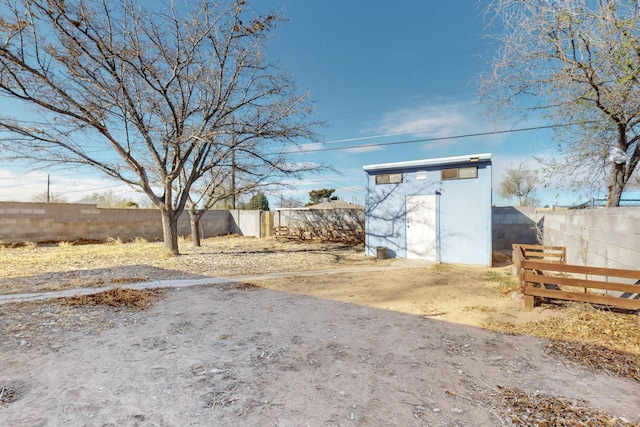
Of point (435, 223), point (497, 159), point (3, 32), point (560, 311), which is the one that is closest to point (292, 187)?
point (435, 223)

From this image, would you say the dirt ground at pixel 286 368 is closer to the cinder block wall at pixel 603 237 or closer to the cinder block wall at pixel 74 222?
the cinder block wall at pixel 603 237

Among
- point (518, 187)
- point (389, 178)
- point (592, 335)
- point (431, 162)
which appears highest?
point (518, 187)

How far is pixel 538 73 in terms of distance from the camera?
449 cm

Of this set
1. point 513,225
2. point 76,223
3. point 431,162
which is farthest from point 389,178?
point 76,223

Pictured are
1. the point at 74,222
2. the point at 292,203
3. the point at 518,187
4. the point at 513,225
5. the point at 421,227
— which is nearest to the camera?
the point at 421,227

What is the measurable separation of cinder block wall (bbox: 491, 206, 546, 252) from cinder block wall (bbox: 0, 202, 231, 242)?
1492 cm

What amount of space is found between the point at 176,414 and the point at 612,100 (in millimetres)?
6913

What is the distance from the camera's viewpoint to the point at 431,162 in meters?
8.44

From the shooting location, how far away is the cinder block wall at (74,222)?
10406 mm

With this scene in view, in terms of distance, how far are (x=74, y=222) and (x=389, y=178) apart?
528 inches

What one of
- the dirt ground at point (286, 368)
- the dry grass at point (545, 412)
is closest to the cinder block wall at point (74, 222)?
the dirt ground at point (286, 368)

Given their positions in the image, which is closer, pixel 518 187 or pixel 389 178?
pixel 389 178

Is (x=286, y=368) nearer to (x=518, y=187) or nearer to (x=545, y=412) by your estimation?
(x=545, y=412)

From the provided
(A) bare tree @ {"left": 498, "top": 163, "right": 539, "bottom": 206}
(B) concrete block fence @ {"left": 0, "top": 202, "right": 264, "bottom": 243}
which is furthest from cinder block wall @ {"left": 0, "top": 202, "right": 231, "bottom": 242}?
(A) bare tree @ {"left": 498, "top": 163, "right": 539, "bottom": 206}
